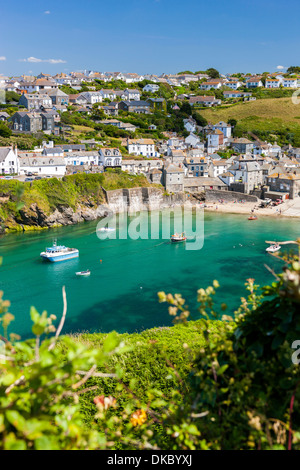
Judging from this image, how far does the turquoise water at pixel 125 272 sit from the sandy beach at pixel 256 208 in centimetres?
503

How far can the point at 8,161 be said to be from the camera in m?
52.6

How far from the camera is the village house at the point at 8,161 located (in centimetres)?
5234

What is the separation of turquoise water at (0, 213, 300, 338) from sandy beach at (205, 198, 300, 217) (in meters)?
5.03

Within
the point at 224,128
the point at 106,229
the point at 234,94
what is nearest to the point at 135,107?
the point at 224,128

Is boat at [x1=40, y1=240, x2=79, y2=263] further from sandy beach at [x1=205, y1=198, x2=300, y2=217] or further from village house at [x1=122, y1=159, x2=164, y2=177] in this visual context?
village house at [x1=122, y1=159, x2=164, y2=177]

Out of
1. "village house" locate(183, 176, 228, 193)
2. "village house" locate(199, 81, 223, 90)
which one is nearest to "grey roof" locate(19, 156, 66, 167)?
"village house" locate(183, 176, 228, 193)

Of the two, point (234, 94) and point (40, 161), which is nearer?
point (40, 161)

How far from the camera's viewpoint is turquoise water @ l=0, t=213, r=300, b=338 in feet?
75.7

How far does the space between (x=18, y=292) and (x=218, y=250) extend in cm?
1841

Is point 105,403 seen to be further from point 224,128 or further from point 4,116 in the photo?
point 224,128

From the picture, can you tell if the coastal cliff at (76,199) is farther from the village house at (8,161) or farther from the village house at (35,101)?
the village house at (35,101)

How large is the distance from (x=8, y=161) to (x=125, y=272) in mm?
30702

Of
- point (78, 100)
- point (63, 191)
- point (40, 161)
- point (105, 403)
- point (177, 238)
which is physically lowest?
point (177, 238)

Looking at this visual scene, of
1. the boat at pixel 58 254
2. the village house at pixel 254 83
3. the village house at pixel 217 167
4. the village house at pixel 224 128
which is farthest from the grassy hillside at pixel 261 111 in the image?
the boat at pixel 58 254
